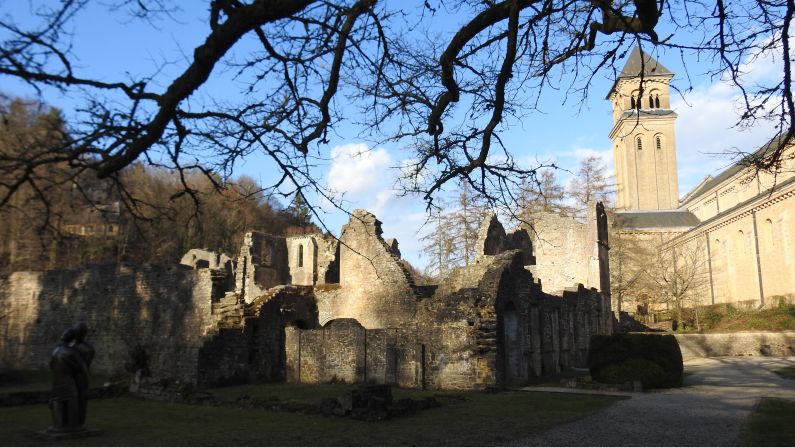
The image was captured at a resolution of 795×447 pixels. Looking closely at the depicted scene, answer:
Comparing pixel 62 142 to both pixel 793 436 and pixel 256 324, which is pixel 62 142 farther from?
pixel 256 324

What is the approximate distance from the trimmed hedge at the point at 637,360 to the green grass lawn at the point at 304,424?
7.02 feet

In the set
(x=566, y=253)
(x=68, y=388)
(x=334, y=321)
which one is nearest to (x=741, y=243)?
(x=566, y=253)

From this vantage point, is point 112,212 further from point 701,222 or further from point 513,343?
point 701,222

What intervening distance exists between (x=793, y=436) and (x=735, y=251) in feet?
155

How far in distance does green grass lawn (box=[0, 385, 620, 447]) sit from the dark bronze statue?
16.0 inches

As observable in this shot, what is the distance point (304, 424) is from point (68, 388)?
3.67 metres

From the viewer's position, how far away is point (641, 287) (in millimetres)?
46250

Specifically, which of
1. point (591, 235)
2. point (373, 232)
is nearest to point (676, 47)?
point (373, 232)

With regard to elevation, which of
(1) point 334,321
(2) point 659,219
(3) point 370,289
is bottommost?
(1) point 334,321

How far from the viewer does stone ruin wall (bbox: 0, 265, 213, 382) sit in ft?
64.0

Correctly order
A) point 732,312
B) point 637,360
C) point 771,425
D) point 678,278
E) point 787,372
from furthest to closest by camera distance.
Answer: point 678,278 → point 732,312 → point 787,372 → point 637,360 → point 771,425

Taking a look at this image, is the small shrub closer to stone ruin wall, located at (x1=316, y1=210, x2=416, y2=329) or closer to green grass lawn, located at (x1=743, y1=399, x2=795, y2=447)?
stone ruin wall, located at (x1=316, y1=210, x2=416, y2=329)

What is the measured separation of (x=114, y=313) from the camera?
872 inches


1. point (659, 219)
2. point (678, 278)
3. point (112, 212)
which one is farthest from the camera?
point (659, 219)
